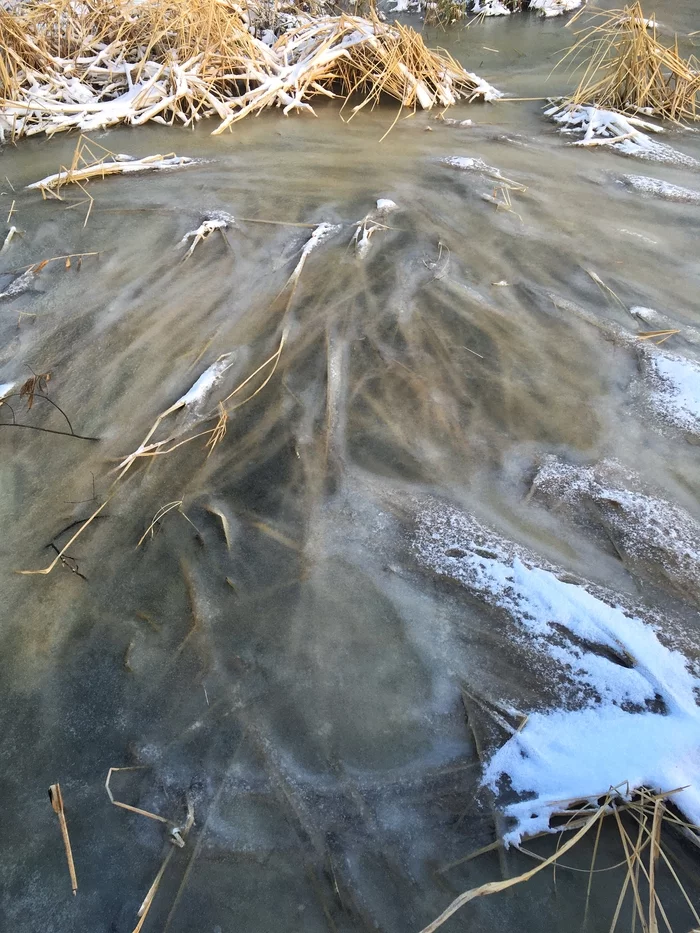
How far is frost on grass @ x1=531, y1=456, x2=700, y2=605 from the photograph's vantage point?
5.96 feet

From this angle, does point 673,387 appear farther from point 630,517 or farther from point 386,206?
point 386,206

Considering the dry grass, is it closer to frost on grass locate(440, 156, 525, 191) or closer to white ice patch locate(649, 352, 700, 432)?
white ice patch locate(649, 352, 700, 432)

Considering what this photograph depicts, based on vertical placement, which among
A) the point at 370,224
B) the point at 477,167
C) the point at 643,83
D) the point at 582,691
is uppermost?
the point at 643,83

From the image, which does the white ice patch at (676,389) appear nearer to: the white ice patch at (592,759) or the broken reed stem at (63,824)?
the white ice patch at (592,759)

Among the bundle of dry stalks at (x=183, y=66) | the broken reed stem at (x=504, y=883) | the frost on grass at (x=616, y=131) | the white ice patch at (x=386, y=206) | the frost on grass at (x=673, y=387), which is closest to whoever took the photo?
the broken reed stem at (x=504, y=883)

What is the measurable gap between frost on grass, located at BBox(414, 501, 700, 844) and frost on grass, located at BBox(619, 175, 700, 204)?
8.33 ft

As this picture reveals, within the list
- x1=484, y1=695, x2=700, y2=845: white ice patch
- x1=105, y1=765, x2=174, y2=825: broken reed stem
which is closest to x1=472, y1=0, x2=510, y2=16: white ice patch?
x1=484, y1=695, x2=700, y2=845: white ice patch

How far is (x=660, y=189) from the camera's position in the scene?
11.4 feet

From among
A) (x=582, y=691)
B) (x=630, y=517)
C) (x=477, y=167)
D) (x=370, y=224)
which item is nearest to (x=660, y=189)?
(x=477, y=167)

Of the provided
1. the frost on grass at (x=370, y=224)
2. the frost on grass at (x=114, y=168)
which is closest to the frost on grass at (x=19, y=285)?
the frost on grass at (x=114, y=168)

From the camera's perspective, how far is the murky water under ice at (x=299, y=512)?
1353 mm

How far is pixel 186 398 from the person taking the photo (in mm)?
2352

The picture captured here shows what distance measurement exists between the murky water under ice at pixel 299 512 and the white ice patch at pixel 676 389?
0.09 metres

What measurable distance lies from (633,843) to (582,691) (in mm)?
332
